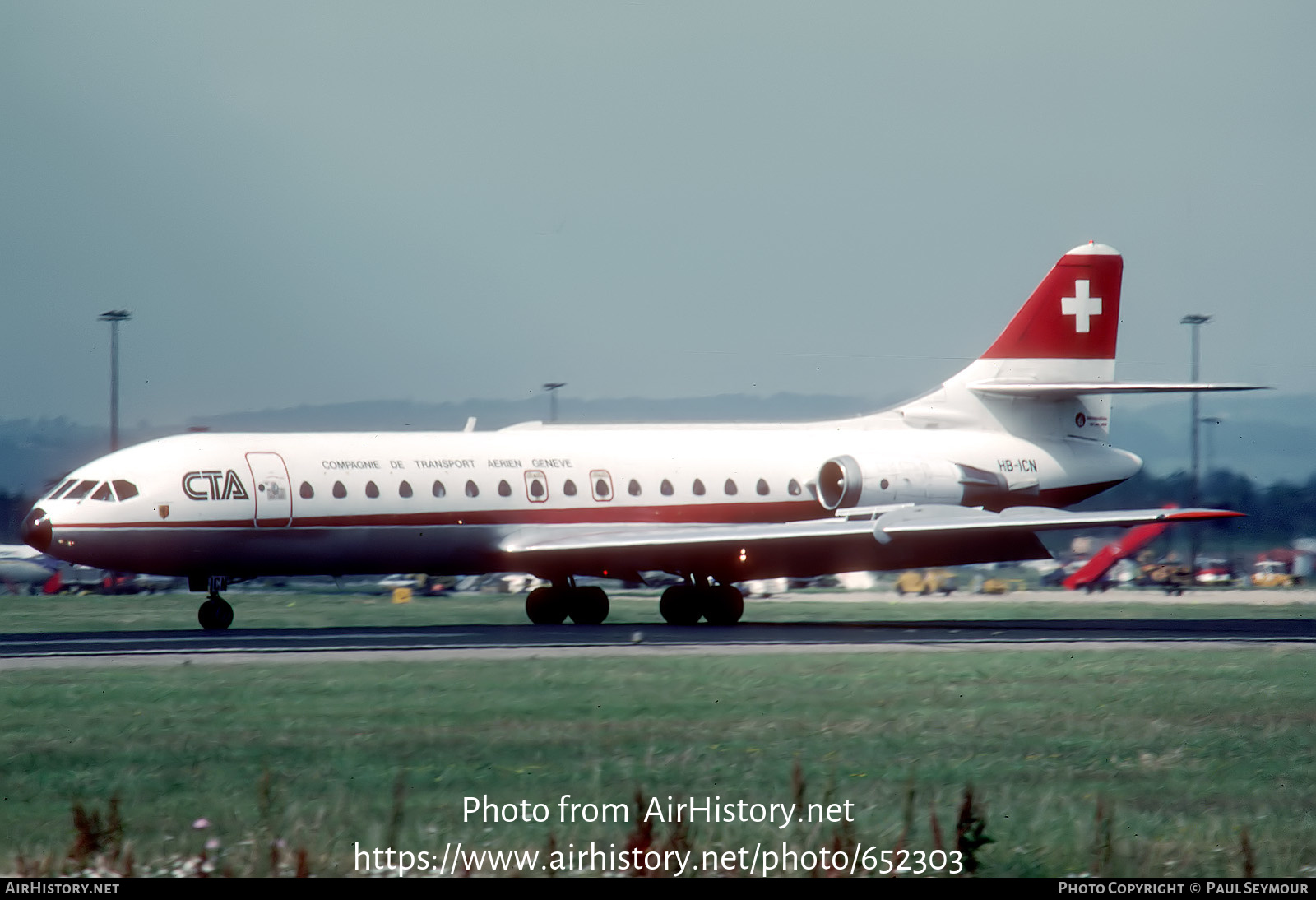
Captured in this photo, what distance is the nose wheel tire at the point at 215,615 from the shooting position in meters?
31.4

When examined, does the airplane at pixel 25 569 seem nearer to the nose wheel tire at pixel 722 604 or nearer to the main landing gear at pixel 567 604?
the main landing gear at pixel 567 604

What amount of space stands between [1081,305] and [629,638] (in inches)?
627

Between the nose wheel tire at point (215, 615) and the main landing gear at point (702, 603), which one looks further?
the main landing gear at point (702, 603)

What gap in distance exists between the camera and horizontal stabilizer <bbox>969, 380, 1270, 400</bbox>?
1371 inches

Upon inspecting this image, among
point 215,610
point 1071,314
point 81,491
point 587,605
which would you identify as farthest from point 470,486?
point 1071,314

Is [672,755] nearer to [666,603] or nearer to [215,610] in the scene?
[215,610]

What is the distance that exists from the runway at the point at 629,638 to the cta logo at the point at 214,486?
2381 millimetres

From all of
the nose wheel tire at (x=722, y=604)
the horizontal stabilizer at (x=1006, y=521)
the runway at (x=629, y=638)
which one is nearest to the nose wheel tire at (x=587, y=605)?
the runway at (x=629, y=638)

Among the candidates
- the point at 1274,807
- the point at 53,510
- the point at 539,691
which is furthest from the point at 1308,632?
the point at 53,510

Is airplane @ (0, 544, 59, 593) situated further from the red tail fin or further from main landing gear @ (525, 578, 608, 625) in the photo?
the red tail fin

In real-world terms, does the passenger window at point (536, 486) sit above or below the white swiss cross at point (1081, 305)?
below

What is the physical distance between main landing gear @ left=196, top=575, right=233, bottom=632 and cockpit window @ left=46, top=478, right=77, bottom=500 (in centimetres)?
293

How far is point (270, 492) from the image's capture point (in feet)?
101
